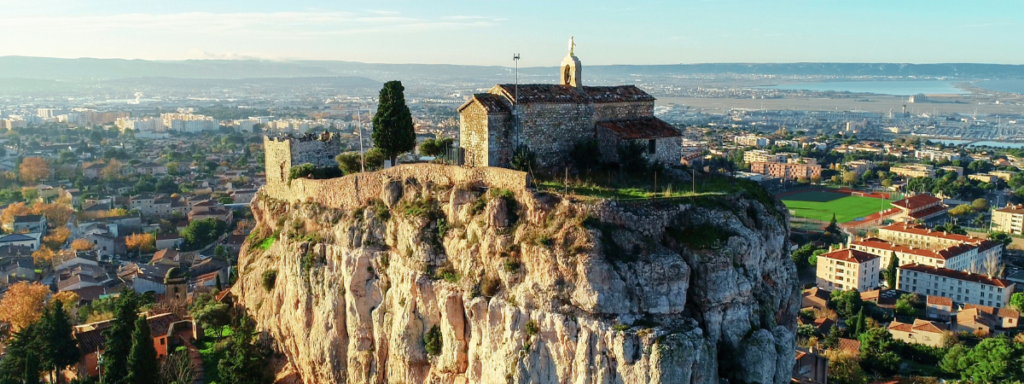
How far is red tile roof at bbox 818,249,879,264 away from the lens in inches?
2359

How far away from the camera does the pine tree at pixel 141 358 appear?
2961 centimetres

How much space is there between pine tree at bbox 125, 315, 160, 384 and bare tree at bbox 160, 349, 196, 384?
85 centimetres

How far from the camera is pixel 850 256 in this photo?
198ft

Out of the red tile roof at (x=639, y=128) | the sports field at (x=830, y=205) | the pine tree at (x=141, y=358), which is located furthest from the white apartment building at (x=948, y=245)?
the pine tree at (x=141, y=358)

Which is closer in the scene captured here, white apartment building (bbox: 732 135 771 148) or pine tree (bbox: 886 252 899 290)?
pine tree (bbox: 886 252 899 290)

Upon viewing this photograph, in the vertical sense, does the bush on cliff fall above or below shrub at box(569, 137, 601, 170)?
below

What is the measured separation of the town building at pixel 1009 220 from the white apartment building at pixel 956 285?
86.0 ft

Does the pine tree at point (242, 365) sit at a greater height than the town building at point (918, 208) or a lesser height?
greater

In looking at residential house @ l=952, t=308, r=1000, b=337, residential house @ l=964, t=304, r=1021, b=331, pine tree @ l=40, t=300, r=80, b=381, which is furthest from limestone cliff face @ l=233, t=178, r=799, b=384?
residential house @ l=964, t=304, r=1021, b=331

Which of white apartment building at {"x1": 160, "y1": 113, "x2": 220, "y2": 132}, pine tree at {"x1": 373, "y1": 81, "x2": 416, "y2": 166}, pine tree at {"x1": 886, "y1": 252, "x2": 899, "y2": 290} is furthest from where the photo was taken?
white apartment building at {"x1": 160, "y1": 113, "x2": 220, "y2": 132}

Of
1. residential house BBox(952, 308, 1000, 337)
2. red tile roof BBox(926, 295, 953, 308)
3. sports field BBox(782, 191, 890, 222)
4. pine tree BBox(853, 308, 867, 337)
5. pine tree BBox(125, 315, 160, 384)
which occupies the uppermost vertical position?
pine tree BBox(125, 315, 160, 384)

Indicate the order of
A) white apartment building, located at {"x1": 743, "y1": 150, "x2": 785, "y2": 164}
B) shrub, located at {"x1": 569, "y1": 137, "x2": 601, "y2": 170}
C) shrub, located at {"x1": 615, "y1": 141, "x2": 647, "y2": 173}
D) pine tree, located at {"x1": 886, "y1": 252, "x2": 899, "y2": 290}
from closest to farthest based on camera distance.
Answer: shrub, located at {"x1": 615, "y1": 141, "x2": 647, "y2": 173} < shrub, located at {"x1": 569, "y1": 137, "x2": 601, "y2": 170} < pine tree, located at {"x1": 886, "y1": 252, "x2": 899, "y2": 290} < white apartment building, located at {"x1": 743, "y1": 150, "x2": 785, "y2": 164}

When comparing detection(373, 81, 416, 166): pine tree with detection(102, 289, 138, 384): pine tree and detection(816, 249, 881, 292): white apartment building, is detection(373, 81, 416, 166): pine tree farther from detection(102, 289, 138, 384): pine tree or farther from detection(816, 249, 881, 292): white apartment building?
detection(816, 249, 881, 292): white apartment building

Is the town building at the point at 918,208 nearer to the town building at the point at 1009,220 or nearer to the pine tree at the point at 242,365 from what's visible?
the town building at the point at 1009,220
